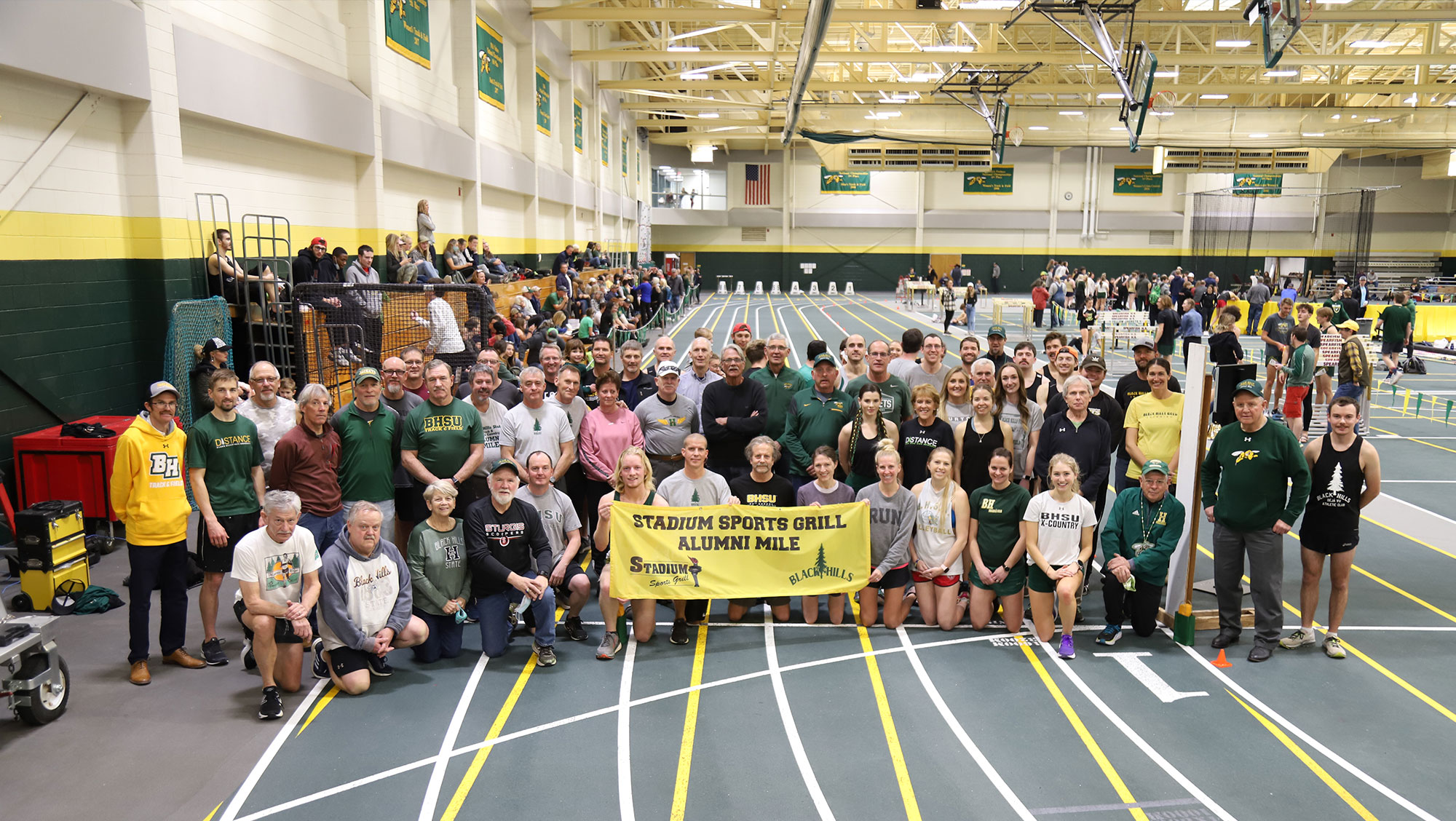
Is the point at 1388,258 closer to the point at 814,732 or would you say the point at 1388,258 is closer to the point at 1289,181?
the point at 1289,181

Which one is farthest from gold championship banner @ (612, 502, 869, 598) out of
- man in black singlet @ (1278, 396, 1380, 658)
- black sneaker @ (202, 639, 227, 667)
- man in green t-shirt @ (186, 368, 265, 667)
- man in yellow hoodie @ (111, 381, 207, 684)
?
man in black singlet @ (1278, 396, 1380, 658)

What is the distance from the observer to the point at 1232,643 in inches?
277

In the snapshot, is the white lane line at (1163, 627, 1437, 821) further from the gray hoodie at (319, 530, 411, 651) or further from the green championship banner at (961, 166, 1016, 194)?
the green championship banner at (961, 166, 1016, 194)

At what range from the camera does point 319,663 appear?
21.0 ft

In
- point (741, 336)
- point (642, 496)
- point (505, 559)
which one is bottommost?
point (505, 559)

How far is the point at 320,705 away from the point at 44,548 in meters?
3.17

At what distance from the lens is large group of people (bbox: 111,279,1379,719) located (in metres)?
6.25

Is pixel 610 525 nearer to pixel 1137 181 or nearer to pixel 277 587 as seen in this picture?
pixel 277 587

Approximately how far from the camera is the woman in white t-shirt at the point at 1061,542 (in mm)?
6820

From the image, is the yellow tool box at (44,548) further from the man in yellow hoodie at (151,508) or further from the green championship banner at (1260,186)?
the green championship banner at (1260,186)

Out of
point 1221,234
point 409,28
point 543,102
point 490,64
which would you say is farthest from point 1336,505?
point 1221,234

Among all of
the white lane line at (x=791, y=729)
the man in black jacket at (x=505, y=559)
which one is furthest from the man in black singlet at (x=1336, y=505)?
the man in black jacket at (x=505, y=559)

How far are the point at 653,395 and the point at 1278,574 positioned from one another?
5.21m

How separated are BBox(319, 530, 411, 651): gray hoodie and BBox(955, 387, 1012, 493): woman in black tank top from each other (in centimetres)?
453
